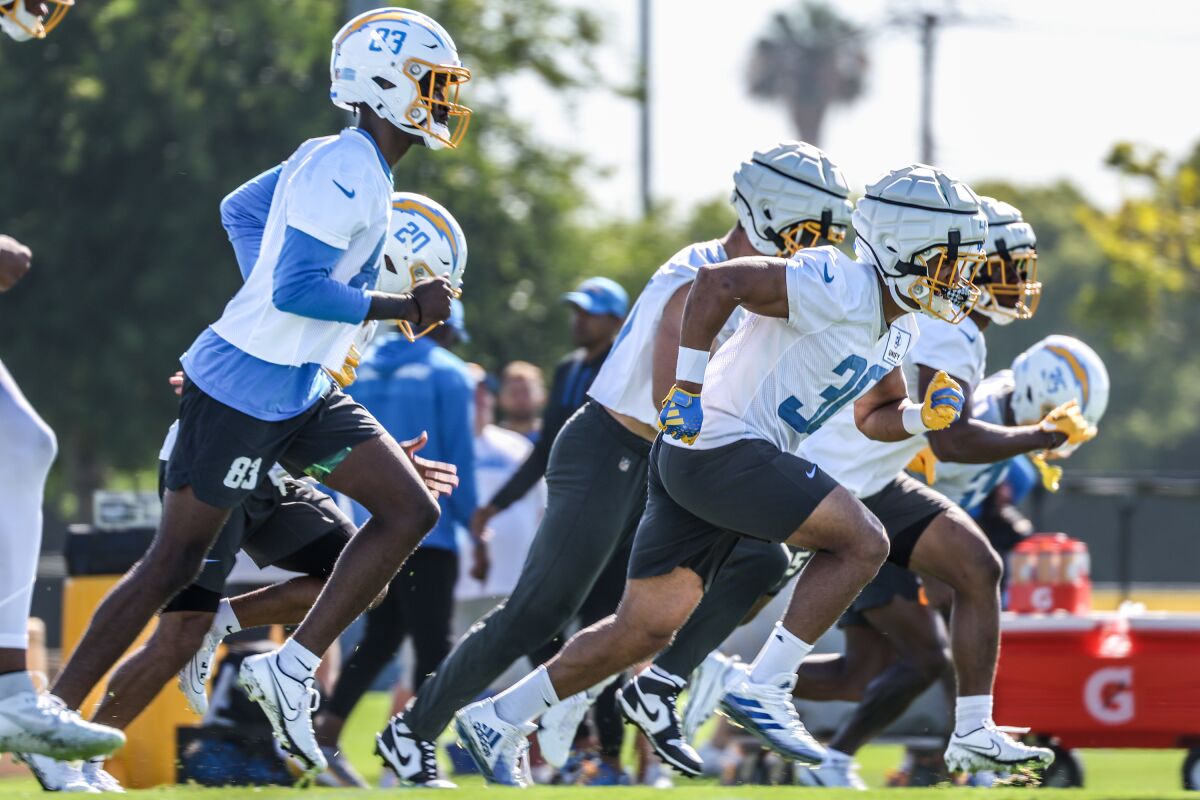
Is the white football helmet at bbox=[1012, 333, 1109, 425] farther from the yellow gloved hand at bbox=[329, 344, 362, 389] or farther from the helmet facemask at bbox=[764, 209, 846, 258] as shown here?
the yellow gloved hand at bbox=[329, 344, 362, 389]

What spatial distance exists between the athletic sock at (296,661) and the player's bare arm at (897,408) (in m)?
1.94

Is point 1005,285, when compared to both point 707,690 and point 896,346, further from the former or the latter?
point 707,690

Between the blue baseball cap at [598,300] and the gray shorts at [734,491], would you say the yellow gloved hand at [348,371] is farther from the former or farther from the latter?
the blue baseball cap at [598,300]

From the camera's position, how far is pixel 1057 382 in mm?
7945

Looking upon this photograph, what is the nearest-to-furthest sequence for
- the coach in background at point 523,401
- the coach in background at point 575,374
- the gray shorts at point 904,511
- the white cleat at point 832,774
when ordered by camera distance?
1. the gray shorts at point 904,511
2. the white cleat at point 832,774
3. the coach in background at point 575,374
4. the coach in background at point 523,401

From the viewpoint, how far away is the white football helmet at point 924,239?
602cm

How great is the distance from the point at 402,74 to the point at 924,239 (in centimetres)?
164

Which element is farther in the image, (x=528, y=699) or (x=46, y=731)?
(x=528, y=699)

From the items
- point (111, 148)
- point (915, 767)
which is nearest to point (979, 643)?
point (915, 767)

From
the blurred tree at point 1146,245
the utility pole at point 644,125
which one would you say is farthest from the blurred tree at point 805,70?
the blurred tree at point 1146,245

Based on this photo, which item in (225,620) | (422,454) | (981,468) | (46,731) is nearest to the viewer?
(46,731)

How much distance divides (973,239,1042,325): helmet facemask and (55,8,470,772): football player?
2.48 meters

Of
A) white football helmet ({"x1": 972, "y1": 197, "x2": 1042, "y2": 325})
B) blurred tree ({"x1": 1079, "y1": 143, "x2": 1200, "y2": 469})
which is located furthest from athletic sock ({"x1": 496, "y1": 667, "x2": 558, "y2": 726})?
blurred tree ({"x1": 1079, "y1": 143, "x2": 1200, "y2": 469})

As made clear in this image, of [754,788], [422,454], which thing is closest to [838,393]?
[754,788]
